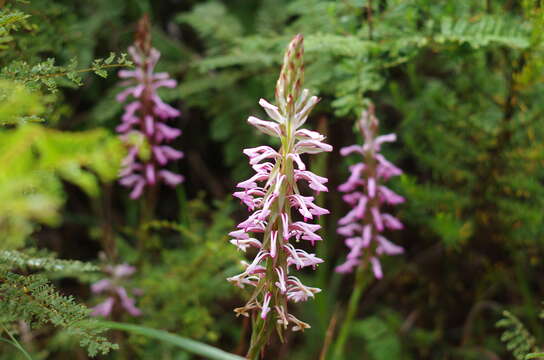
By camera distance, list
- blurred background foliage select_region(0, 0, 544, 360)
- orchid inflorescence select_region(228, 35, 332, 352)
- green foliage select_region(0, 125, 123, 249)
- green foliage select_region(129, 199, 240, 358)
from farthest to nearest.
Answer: green foliage select_region(129, 199, 240, 358), blurred background foliage select_region(0, 0, 544, 360), orchid inflorescence select_region(228, 35, 332, 352), green foliage select_region(0, 125, 123, 249)

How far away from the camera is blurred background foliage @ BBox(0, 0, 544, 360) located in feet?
7.98

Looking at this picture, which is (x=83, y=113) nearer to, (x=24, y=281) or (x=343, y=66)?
(x=343, y=66)

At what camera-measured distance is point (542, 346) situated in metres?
2.73

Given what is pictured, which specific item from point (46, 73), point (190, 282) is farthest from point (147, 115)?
point (46, 73)

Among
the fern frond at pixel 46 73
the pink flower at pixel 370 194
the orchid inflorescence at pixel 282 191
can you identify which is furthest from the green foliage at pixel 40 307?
the pink flower at pixel 370 194

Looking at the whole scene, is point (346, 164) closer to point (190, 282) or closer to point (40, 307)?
point (190, 282)

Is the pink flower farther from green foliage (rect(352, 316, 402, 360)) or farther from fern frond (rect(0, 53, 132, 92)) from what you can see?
fern frond (rect(0, 53, 132, 92))

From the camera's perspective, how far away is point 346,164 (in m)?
3.10

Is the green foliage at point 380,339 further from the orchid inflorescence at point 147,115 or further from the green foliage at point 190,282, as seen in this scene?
the orchid inflorescence at point 147,115

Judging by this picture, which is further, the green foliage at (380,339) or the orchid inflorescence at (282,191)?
the green foliage at (380,339)

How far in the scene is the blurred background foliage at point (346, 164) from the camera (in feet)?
7.98

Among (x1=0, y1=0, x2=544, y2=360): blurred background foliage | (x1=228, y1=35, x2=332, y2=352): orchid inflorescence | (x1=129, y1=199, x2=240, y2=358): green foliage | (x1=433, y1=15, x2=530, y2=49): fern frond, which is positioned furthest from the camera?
(x1=129, y1=199, x2=240, y2=358): green foliage

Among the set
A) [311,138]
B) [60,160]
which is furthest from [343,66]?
[60,160]

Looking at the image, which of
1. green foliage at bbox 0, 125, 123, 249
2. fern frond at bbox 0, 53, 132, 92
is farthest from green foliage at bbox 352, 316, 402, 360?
green foliage at bbox 0, 125, 123, 249
